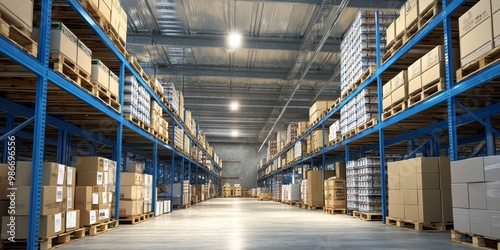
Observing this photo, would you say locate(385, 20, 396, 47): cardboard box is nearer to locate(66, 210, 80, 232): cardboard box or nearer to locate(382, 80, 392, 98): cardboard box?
locate(382, 80, 392, 98): cardboard box

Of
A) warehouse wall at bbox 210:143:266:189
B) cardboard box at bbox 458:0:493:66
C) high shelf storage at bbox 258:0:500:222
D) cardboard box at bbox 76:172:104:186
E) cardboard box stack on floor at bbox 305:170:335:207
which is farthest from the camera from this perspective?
warehouse wall at bbox 210:143:266:189

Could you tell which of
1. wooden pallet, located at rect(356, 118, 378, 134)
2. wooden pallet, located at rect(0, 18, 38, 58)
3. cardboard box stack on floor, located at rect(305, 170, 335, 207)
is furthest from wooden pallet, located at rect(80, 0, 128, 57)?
cardboard box stack on floor, located at rect(305, 170, 335, 207)

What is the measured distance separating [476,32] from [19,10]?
218 inches

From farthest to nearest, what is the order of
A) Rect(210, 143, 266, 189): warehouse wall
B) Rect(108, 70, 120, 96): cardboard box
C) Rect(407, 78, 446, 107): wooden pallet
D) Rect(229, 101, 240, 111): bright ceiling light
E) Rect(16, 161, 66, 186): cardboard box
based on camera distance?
Rect(210, 143, 266, 189): warehouse wall → Rect(229, 101, 240, 111): bright ceiling light → Rect(108, 70, 120, 96): cardboard box → Rect(407, 78, 446, 107): wooden pallet → Rect(16, 161, 66, 186): cardboard box

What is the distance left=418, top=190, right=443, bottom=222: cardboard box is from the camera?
7039 millimetres

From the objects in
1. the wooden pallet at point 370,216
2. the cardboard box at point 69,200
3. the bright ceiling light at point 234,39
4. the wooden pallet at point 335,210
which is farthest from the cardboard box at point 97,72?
the wooden pallet at point 335,210

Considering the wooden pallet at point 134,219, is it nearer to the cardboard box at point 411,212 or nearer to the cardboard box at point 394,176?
the cardboard box at point 394,176

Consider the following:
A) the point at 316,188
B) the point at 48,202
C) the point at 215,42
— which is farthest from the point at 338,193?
the point at 48,202

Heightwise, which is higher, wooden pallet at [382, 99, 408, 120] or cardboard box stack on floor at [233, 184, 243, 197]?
wooden pallet at [382, 99, 408, 120]

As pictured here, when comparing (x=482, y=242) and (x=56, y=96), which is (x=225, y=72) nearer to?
(x=56, y=96)

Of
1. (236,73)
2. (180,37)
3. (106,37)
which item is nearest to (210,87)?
(236,73)

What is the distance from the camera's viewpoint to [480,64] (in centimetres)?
529

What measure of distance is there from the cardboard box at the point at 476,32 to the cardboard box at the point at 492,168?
4.49ft

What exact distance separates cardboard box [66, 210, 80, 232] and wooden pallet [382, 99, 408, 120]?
19.2 ft
